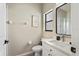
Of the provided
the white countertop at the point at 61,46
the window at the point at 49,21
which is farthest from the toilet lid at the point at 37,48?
the window at the point at 49,21

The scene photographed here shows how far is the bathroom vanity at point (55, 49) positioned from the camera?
129 cm

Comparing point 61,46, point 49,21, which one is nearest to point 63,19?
point 49,21

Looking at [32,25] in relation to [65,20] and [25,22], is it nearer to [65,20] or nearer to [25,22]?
[25,22]

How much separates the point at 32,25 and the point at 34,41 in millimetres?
247

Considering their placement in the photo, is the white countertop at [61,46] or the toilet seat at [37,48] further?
the toilet seat at [37,48]

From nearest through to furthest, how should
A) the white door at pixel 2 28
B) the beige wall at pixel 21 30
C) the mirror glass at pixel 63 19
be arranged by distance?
the white door at pixel 2 28 < the beige wall at pixel 21 30 < the mirror glass at pixel 63 19

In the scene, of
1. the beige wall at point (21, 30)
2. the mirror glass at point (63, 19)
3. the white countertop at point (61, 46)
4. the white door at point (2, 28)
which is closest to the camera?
the white countertop at point (61, 46)

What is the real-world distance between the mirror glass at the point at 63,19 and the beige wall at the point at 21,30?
45 cm

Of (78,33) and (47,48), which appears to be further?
(47,48)

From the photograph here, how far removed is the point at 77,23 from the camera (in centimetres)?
123

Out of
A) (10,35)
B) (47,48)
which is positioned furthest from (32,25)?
(47,48)

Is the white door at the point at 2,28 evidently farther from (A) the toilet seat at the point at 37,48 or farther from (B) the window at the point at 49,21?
(B) the window at the point at 49,21

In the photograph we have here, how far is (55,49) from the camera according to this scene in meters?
1.55

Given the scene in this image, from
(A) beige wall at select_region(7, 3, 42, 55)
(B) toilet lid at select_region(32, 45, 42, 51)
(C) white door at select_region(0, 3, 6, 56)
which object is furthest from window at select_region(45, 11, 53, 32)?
(C) white door at select_region(0, 3, 6, 56)
